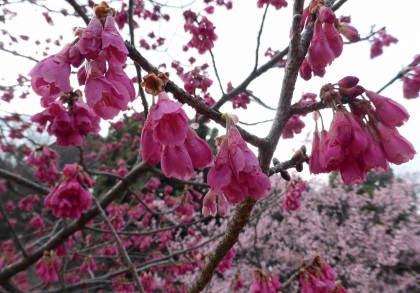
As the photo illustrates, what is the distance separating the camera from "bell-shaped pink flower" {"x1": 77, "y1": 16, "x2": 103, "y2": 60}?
2.08ft

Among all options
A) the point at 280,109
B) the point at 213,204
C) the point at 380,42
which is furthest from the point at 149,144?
the point at 380,42

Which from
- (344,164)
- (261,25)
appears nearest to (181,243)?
(261,25)

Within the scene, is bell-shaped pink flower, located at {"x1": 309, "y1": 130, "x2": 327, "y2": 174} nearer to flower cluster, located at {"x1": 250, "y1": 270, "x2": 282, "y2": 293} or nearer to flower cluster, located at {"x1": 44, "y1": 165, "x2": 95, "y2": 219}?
flower cluster, located at {"x1": 250, "y1": 270, "x2": 282, "y2": 293}

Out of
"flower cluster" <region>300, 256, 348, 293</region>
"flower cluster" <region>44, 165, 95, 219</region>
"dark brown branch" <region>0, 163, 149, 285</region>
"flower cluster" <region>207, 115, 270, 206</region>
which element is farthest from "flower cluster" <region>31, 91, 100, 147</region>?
"flower cluster" <region>300, 256, 348, 293</region>

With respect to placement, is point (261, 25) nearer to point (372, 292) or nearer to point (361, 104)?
point (361, 104)

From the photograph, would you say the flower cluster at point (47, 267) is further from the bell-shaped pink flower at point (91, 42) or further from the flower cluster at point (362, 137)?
the flower cluster at point (362, 137)

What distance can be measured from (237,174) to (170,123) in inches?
8.1

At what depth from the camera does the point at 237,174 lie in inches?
27.6

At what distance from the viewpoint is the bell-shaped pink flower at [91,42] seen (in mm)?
635

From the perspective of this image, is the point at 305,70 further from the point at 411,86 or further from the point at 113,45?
the point at 411,86

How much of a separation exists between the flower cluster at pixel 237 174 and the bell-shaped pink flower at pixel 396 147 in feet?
1.15

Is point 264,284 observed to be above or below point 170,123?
below

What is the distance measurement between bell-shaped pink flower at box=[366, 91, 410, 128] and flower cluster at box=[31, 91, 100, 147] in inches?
59.2

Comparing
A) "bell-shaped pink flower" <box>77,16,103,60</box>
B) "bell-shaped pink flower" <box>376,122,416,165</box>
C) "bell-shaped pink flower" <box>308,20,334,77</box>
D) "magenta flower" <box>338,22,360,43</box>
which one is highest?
"magenta flower" <box>338,22,360,43</box>
